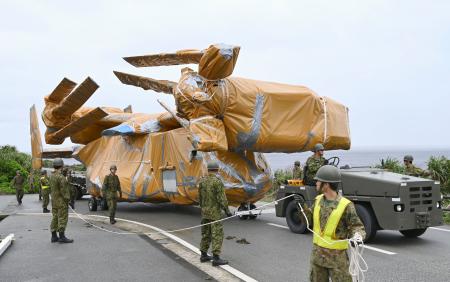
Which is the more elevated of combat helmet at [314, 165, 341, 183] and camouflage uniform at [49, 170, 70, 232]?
combat helmet at [314, 165, 341, 183]

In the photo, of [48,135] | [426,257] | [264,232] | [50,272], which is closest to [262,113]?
[264,232]

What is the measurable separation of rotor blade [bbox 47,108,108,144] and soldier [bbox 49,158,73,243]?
23.9 feet

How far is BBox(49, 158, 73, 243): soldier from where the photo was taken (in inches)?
399

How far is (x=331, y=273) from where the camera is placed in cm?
455

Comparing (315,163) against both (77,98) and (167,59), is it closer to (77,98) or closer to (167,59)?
(167,59)

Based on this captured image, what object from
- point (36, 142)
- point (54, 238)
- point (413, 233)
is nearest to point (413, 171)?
point (413, 233)

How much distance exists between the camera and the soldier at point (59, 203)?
10125 millimetres

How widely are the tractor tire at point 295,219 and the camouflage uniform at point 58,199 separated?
5.39 metres

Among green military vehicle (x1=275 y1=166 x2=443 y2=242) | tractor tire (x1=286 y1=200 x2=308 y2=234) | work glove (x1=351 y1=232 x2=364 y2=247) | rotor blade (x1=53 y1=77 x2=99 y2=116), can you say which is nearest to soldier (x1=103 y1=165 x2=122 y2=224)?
rotor blade (x1=53 y1=77 x2=99 y2=116)

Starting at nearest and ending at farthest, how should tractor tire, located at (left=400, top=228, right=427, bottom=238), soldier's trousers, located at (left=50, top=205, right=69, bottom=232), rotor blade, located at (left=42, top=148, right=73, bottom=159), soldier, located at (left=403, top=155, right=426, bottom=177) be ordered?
tractor tire, located at (left=400, top=228, right=427, bottom=238)
soldier's trousers, located at (left=50, top=205, right=69, bottom=232)
soldier, located at (left=403, top=155, right=426, bottom=177)
rotor blade, located at (left=42, top=148, right=73, bottom=159)

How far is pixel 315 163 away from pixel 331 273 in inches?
241

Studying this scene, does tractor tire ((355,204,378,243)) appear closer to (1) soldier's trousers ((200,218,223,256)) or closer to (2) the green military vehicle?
(2) the green military vehicle

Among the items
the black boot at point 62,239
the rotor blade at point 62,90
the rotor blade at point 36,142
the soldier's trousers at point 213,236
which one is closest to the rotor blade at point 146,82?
the rotor blade at point 62,90

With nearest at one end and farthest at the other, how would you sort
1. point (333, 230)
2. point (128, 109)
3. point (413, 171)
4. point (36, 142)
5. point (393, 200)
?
point (333, 230)
point (393, 200)
point (413, 171)
point (128, 109)
point (36, 142)
